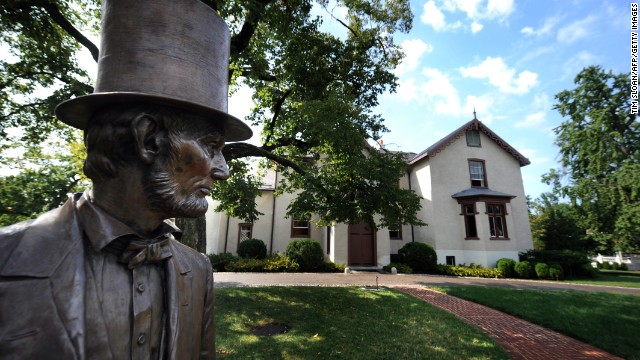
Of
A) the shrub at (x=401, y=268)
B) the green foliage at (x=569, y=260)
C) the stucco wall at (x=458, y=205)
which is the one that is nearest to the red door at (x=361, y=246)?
the shrub at (x=401, y=268)

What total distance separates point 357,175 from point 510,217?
19084mm

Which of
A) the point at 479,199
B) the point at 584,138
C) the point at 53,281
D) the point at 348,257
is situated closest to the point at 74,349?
the point at 53,281

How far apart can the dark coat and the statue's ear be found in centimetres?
37

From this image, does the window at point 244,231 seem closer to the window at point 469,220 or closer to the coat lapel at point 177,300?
the window at point 469,220

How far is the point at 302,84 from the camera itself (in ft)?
32.9

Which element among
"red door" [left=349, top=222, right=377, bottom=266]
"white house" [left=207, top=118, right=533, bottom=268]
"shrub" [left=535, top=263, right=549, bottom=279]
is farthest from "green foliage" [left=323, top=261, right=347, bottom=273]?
"shrub" [left=535, top=263, right=549, bottom=279]

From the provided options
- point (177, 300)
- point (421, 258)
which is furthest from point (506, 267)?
point (177, 300)

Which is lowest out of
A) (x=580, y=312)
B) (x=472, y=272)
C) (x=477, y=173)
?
(x=580, y=312)

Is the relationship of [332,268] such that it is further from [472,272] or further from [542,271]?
[542,271]

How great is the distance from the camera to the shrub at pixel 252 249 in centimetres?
2006

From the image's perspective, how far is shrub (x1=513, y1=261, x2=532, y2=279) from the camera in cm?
1850

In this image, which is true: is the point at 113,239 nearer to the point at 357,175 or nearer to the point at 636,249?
the point at 357,175

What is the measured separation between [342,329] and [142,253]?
6.66 metres

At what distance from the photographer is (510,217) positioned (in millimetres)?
22422
